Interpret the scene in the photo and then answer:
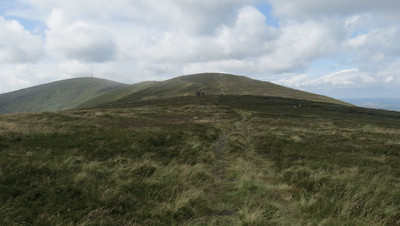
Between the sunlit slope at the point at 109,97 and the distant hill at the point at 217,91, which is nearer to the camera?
the distant hill at the point at 217,91

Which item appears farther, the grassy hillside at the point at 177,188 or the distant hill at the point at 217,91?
the distant hill at the point at 217,91

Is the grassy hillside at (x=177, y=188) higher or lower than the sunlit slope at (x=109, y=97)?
lower

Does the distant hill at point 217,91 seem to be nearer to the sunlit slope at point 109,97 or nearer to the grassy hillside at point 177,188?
the sunlit slope at point 109,97

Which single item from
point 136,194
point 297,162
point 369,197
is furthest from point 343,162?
point 136,194

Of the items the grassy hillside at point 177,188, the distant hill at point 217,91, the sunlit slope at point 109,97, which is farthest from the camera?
the sunlit slope at point 109,97

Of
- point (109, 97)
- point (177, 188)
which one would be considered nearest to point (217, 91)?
point (109, 97)

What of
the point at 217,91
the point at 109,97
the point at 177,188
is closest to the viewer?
the point at 177,188

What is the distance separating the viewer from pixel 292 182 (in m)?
8.77

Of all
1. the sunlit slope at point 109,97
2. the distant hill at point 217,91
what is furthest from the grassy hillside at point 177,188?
the sunlit slope at point 109,97

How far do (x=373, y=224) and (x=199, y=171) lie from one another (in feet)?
20.6

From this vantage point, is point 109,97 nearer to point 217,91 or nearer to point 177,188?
point 217,91

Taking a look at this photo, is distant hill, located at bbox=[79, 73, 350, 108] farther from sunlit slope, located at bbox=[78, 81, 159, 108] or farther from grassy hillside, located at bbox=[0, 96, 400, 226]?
grassy hillside, located at bbox=[0, 96, 400, 226]

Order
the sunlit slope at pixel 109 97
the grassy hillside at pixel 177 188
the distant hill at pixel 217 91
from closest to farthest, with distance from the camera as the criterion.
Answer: the grassy hillside at pixel 177 188
the distant hill at pixel 217 91
the sunlit slope at pixel 109 97

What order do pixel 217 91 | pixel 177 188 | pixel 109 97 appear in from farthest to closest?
pixel 109 97, pixel 217 91, pixel 177 188
